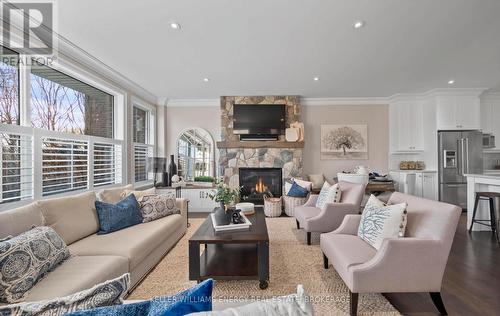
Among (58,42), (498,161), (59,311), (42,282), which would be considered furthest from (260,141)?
(498,161)

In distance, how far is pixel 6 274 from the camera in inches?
49.7

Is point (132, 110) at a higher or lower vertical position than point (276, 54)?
lower

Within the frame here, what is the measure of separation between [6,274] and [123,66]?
118 inches

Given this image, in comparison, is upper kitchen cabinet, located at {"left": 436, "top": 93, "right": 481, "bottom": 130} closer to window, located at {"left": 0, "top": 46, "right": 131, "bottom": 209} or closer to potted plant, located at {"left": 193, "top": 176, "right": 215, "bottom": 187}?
potted plant, located at {"left": 193, "top": 176, "right": 215, "bottom": 187}

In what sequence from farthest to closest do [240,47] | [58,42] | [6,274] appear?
→ [240,47] < [58,42] < [6,274]

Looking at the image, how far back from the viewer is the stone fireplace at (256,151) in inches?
194

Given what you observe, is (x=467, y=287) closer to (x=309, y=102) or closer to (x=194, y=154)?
(x=309, y=102)

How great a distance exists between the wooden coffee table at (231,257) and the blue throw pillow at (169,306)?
132 cm

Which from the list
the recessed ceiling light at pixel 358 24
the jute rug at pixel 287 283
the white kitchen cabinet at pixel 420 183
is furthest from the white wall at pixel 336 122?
the recessed ceiling light at pixel 358 24

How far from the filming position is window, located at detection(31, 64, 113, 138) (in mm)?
2490

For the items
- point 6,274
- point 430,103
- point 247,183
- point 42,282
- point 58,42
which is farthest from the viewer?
point 247,183

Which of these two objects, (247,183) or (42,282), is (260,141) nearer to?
(247,183)
